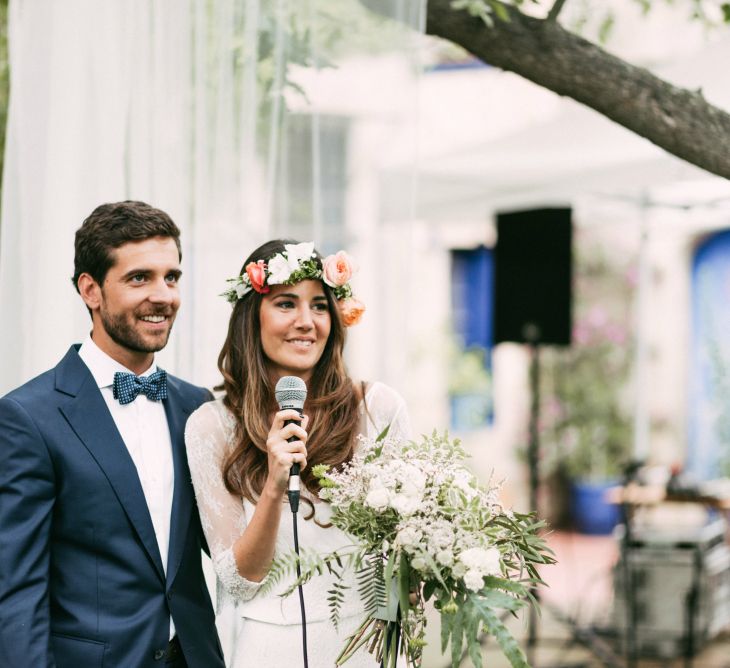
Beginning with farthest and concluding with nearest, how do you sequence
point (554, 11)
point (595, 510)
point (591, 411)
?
point (591, 411)
point (595, 510)
point (554, 11)

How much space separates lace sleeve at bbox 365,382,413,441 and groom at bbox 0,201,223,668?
47 cm

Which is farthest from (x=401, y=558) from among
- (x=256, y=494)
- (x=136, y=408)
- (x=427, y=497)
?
(x=136, y=408)

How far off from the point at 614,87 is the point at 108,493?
1.93 meters

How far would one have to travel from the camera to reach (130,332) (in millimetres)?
2520

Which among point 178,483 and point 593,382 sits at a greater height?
point 178,483

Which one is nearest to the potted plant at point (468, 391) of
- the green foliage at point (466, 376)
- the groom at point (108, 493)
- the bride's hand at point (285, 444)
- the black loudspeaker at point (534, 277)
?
the green foliage at point (466, 376)

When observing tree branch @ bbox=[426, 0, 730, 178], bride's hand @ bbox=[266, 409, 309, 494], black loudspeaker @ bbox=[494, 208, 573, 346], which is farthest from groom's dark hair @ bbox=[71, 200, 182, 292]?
black loudspeaker @ bbox=[494, 208, 573, 346]

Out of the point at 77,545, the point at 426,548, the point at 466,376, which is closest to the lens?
the point at 426,548

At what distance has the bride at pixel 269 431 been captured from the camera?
2.60 metres

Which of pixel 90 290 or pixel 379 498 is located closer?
pixel 379 498

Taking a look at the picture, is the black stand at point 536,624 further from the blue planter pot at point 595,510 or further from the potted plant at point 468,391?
the potted plant at point 468,391

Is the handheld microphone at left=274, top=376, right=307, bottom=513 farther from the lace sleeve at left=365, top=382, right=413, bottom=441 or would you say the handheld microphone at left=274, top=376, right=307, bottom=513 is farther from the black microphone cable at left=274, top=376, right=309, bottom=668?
the lace sleeve at left=365, top=382, right=413, bottom=441

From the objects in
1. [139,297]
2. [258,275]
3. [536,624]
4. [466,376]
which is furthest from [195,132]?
[466,376]

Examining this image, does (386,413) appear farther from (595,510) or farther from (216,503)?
(595,510)
